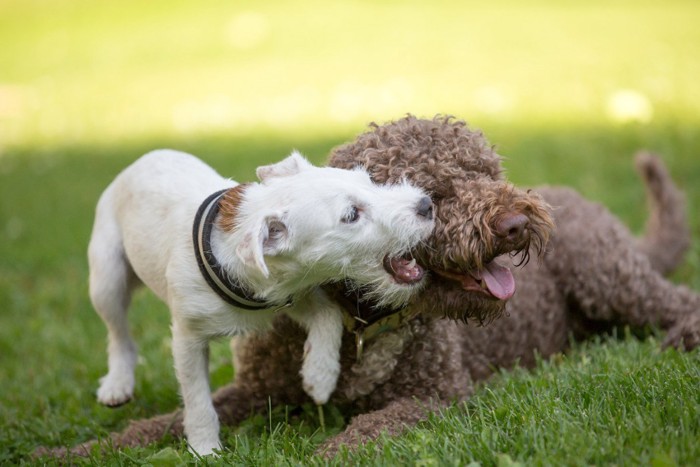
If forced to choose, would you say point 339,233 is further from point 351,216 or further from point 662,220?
point 662,220

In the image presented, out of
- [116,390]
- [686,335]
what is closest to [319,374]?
[116,390]

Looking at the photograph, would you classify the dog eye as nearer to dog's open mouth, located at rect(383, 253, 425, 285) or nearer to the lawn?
dog's open mouth, located at rect(383, 253, 425, 285)

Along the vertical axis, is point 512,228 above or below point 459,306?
above

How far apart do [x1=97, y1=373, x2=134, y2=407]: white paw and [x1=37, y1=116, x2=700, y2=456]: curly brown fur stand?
309mm

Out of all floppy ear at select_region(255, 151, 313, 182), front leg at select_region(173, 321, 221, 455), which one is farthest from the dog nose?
front leg at select_region(173, 321, 221, 455)

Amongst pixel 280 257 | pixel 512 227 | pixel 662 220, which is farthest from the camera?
pixel 662 220

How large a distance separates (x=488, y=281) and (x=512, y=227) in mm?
289

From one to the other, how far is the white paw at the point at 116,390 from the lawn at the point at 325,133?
18 cm

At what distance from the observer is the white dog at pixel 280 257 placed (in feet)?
11.6

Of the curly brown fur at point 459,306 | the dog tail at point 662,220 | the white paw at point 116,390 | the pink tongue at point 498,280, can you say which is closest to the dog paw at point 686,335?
the curly brown fur at point 459,306

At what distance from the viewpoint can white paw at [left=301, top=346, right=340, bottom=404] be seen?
3680mm

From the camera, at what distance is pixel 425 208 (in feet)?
11.5

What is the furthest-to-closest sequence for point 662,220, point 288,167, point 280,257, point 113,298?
point 662,220
point 113,298
point 288,167
point 280,257

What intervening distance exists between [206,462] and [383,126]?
1716mm
